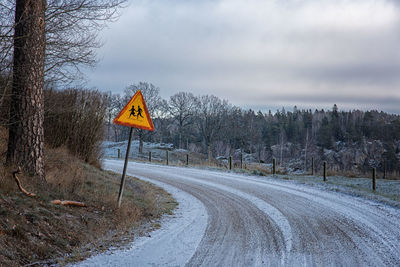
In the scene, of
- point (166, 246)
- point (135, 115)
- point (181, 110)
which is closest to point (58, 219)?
point (166, 246)

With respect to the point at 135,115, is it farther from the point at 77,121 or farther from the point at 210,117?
the point at 210,117

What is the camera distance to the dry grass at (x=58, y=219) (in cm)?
436

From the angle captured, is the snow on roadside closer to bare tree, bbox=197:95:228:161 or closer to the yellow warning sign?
the yellow warning sign

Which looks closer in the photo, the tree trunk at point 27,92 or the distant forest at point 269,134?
the tree trunk at point 27,92

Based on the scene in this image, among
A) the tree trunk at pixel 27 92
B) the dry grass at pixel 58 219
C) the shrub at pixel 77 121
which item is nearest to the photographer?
the dry grass at pixel 58 219

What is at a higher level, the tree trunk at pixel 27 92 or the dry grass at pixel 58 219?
the tree trunk at pixel 27 92

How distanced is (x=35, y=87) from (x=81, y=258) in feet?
13.4

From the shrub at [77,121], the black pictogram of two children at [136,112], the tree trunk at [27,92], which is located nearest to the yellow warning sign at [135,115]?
the black pictogram of two children at [136,112]

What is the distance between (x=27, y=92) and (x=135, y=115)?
2309 millimetres

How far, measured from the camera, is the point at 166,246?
17.3 ft

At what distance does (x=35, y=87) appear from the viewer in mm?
6859

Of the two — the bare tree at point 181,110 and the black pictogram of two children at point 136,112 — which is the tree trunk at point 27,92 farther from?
the bare tree at point 181,110

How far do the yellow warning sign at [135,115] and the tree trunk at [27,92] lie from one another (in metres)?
1.79

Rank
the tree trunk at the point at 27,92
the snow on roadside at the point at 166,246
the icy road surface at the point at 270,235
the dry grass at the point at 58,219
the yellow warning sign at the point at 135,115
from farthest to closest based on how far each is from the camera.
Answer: the yellow warning sign at the point at 135,115 < the tree trunk at the point at 27,92 < the icy road surface at the point at 270,235 < the snow on roadside at the point at 166,246 < the dry grass at the point at 58,219
